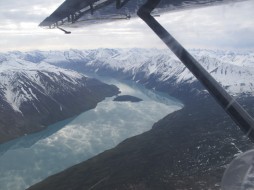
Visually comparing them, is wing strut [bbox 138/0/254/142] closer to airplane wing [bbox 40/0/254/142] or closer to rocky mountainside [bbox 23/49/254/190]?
airplane wing [bbox 40/0/254/142]

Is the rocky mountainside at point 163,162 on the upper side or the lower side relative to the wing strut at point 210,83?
lower

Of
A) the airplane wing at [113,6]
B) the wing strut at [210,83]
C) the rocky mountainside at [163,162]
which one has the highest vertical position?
the airplane wing at [113,6]

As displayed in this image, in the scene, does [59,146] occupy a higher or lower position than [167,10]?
lower

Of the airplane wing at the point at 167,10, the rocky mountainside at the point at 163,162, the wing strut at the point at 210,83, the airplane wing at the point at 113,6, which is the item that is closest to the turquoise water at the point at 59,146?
the rocky mountainside at the point at 163,162

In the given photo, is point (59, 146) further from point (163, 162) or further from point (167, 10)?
point (167, 10)

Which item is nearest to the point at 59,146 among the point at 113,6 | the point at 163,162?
the point at 163,162

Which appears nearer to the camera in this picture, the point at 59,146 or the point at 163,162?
the point at 163,162

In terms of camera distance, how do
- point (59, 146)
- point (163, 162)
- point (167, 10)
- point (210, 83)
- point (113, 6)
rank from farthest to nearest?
point (59, 146) → point (163, 162) → point (167, 10) → point (113, 6) → point (210, 83)

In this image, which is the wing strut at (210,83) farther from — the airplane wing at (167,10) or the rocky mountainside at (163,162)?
the rocky mountainside at (163,162)

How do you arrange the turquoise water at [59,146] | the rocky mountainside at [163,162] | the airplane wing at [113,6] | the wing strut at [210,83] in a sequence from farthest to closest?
the turquoise water at [59,146] → the rocky mountainside at [163,162] → the airplane wing at [113,6] → the wing strut at [210,83]
